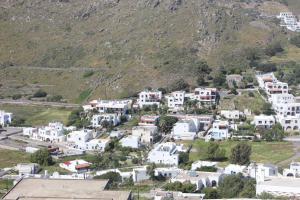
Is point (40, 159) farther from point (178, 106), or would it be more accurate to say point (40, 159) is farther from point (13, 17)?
point (13, 17)

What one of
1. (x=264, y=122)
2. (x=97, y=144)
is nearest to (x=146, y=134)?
(x=97, y=144)

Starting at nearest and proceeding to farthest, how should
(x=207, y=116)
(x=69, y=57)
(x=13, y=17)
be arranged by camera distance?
1. (x=207, y=116)
2. (x=69, y=57)
3. (x=13, y=17)

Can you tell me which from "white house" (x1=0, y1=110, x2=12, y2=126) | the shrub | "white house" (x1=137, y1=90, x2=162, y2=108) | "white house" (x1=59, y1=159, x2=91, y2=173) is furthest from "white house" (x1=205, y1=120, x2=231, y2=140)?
the shrub

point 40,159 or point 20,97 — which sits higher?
point 20,97

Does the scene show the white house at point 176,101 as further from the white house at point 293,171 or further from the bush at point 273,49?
the white house at point 293,171

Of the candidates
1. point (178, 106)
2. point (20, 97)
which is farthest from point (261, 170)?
point (20, 97)

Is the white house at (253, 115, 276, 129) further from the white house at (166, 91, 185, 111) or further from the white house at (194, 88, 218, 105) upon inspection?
the white house at (166, 91, 185, 111)
